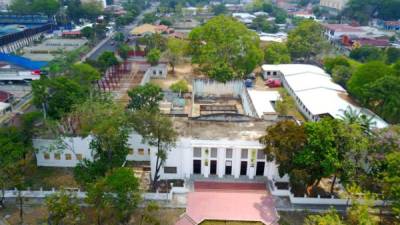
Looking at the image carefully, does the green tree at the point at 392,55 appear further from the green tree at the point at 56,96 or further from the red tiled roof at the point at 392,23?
the green tree at the point at 56,96

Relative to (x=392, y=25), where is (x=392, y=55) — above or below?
below

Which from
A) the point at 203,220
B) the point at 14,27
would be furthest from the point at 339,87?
the point at 14,27

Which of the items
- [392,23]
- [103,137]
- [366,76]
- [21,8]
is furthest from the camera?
[392,23]

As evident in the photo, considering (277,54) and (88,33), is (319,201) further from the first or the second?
(88,33)

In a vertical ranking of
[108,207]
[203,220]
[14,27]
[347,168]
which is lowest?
[203,220]

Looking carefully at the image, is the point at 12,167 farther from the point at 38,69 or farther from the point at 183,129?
the point at 38,69

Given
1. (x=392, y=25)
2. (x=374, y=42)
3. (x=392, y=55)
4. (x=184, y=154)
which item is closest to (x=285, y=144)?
(x=184, y=154)
